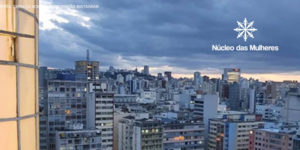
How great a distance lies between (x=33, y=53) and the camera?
2717 mm

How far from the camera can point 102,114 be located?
3616 cm

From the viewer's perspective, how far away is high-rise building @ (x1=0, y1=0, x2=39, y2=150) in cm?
229

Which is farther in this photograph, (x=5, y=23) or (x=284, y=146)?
(x=284, y=146)

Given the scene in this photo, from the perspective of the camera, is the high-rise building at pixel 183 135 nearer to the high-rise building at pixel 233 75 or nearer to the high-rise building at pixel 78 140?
the high-rise building at pixel 78 140

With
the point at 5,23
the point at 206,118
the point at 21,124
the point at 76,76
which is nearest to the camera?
the point at 5,23

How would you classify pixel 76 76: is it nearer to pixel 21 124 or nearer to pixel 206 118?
pixel 206 118

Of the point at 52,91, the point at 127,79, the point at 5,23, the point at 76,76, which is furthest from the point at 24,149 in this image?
the point at 127,79

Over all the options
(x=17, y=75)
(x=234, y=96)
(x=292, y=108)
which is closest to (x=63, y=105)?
(x=17, y=75)

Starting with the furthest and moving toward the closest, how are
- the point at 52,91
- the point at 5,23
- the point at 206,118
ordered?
the point at 206,118, the point at 52,91, the point at 5,23

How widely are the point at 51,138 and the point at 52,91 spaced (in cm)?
531

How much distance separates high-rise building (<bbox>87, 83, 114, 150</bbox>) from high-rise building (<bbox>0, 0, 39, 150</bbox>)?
33262 millimetres

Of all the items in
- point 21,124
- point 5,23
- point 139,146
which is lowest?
point 139,146

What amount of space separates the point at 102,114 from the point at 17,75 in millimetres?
34451

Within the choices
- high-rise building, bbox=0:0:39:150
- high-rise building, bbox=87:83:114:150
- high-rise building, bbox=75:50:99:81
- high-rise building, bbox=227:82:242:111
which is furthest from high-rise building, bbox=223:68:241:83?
high-rise building, bbox=0:0:39:150
